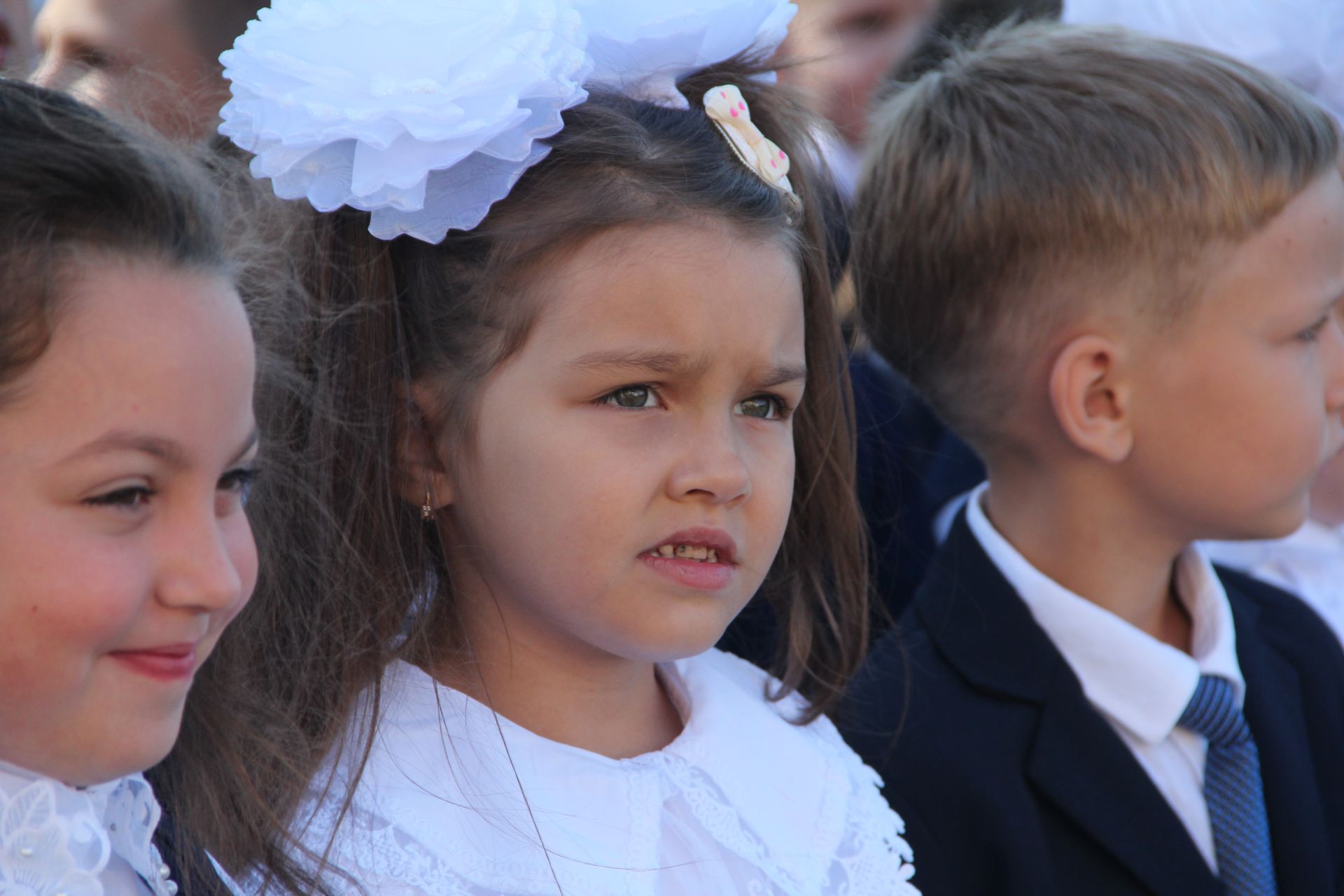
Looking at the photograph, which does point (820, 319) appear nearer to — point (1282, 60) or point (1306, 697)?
point (1306, 697)

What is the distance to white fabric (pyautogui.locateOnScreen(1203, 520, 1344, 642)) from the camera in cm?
251

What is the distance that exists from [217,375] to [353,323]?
409 mm

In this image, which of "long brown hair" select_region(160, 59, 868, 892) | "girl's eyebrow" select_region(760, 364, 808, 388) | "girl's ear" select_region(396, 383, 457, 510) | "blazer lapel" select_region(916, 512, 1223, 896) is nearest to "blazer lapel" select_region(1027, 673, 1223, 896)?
"blazer lapel" select_region(916, 512, 1223, 896)

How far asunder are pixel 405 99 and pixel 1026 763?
4.04 ft

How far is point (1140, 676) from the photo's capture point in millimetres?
2014

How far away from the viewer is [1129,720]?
2.00 m

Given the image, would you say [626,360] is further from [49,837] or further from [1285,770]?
[1285,770]

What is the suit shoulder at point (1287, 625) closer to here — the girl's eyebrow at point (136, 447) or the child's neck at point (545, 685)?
the child's neck at point (545, 685)

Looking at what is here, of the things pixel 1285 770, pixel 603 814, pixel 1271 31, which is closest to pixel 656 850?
pixel 603 814

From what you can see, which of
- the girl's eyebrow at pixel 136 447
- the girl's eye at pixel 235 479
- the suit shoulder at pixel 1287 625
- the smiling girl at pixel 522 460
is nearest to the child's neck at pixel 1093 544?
the suit shoulder at pixel 1287 625

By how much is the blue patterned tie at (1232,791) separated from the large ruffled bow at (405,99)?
1289mm

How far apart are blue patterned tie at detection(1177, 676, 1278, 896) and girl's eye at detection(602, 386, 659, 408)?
101 centimetres

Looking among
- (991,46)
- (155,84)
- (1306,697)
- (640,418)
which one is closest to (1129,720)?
(1306,697)

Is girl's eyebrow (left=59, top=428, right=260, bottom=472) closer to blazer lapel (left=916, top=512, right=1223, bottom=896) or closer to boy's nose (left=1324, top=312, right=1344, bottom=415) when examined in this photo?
blazer lapel (left=916, top=512, right=1223, bottom=896)
